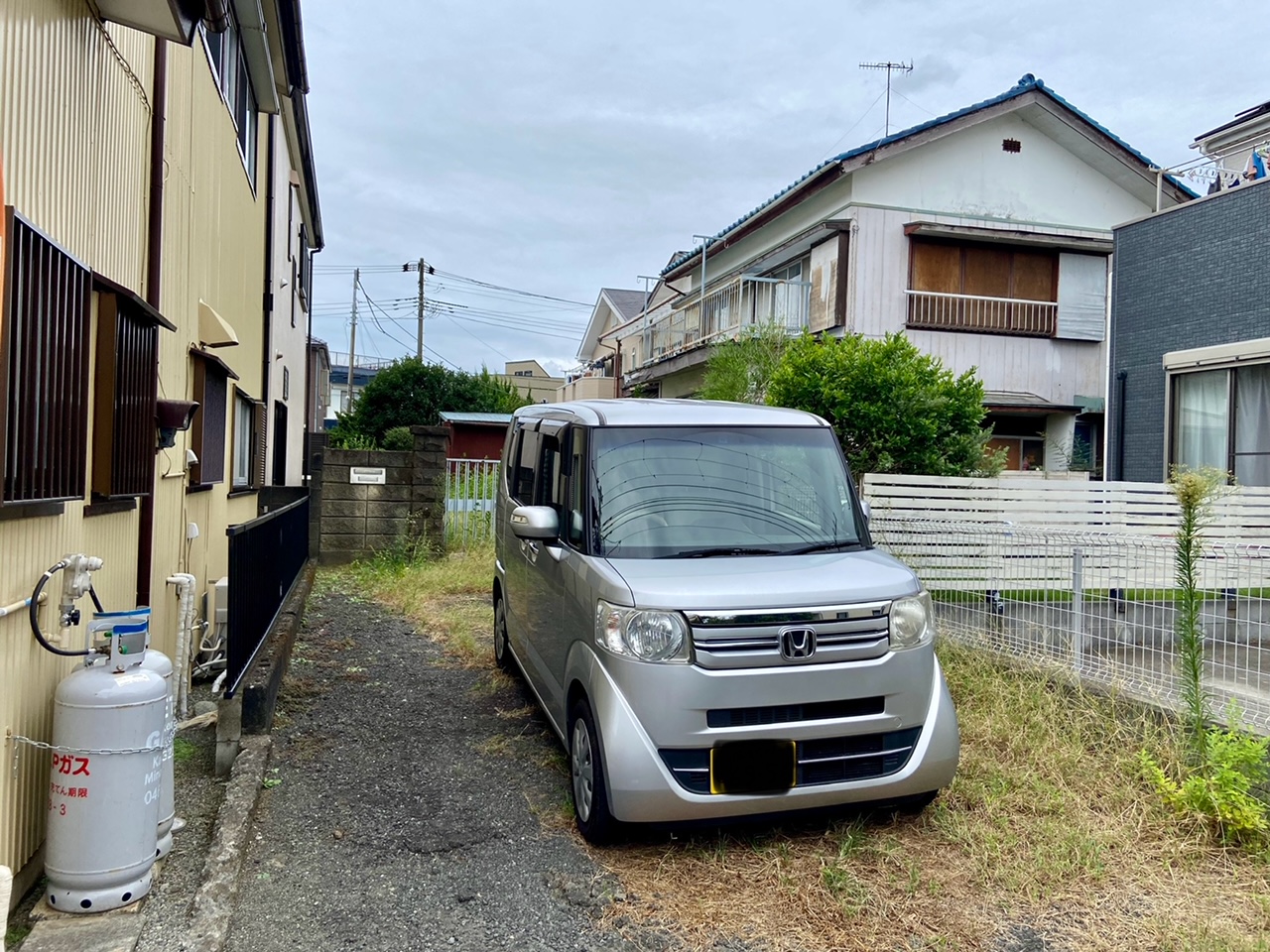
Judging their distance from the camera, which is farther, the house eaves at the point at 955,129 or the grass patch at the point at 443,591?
the house eaves at the point at 955,129

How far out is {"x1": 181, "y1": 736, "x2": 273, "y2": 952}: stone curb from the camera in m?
2.90

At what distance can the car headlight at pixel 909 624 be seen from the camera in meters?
3.70

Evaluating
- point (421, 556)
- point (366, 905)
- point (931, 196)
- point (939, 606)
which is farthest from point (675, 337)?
point (366, 905)

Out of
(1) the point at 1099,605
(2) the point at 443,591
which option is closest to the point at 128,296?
(1) the point at 1099,605

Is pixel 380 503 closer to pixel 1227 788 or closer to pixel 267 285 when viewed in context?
pixel 267 285

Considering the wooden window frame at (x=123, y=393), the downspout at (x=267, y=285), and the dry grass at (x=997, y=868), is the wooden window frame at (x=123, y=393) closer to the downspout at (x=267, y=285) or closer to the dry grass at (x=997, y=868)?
the dry grass at (x=997, y=868)

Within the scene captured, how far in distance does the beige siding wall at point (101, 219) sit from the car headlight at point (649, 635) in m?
2.07

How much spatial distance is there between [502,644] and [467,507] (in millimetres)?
5719

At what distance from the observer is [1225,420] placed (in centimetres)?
1043

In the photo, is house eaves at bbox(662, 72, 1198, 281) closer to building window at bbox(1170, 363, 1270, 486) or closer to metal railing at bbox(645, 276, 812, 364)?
metal railing at bbox(645, 276, 812, 364)

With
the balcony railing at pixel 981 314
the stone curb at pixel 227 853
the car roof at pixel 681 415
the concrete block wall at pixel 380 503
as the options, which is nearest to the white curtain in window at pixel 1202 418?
the balcony railing at pixel 981 314

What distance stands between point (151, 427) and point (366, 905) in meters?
2.68

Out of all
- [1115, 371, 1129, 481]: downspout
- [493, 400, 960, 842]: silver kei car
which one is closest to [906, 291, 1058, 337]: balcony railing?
[1115, 371, 1129, 481]: downspout

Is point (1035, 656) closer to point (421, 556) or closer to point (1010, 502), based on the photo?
point (1010, 502)
